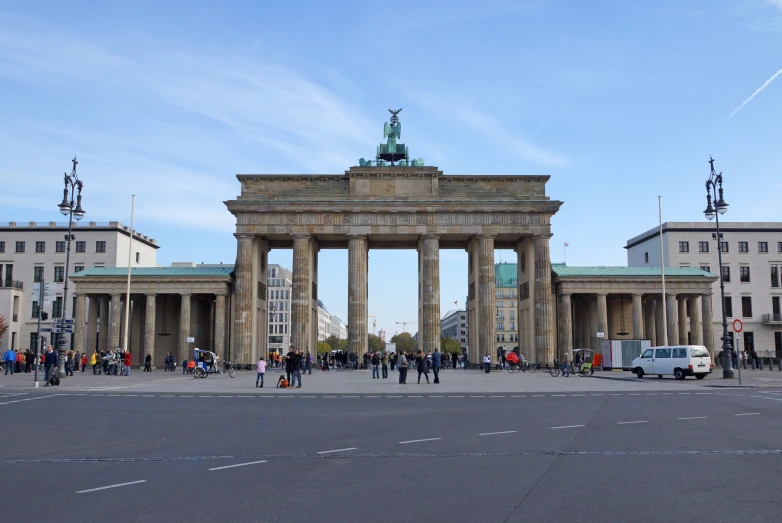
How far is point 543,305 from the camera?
66.8 meters

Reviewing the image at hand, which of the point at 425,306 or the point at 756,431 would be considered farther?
the point at 425,306

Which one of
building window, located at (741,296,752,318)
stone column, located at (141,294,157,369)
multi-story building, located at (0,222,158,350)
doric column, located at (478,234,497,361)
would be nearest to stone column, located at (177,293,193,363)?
stone column, located at (141,294,157,369)

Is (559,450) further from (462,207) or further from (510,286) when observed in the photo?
(510,286)

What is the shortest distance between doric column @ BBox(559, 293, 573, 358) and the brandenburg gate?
6.88ft

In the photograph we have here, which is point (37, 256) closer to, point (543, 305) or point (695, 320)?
point (543, 305)

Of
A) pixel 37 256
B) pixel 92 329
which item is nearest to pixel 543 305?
pixel 92 329

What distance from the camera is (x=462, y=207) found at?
67.3 metres

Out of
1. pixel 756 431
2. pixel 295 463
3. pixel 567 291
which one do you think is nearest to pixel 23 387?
pixel 295 463

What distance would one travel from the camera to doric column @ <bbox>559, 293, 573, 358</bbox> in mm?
68750

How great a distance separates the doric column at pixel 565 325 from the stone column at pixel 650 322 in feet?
35.8

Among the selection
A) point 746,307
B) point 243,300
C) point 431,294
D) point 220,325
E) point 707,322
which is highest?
point 431,294

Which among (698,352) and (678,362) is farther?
(678,362)

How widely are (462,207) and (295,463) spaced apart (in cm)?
5636

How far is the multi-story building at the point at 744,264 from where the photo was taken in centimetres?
8525
